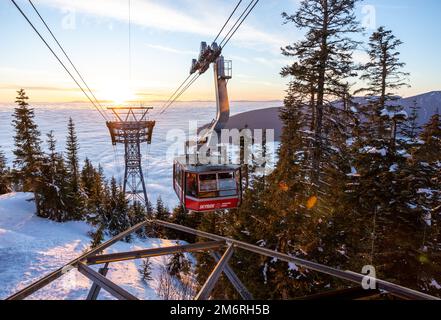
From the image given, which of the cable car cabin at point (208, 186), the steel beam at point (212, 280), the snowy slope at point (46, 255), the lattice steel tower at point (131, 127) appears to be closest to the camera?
the steel beam at point (212, 280)

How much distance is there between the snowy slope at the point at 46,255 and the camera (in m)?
17.0

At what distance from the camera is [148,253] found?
15.7ft

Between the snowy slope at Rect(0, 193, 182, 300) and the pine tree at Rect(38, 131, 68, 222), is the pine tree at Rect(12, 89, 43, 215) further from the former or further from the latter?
the snowy slope at Rect(0, 193, 182, 300)

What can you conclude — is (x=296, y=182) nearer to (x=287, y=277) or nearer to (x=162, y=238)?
(x=287, y=277)

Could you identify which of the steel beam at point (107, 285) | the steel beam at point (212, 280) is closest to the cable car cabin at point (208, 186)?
the steel beam at point (212, 280)

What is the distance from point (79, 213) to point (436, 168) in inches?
1546

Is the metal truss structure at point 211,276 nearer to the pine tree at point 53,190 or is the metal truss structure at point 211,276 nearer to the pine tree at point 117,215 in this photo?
the pine tree at point 117,215

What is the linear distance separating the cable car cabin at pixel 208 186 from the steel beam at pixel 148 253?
25.3 ft

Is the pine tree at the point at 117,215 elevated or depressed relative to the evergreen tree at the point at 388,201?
depressed

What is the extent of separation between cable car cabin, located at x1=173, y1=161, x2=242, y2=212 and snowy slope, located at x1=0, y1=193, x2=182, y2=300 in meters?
7.55

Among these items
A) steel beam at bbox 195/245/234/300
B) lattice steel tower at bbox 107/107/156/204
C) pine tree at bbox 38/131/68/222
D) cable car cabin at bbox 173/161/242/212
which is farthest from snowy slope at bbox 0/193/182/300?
steel beam at bbox 195/245/234/300

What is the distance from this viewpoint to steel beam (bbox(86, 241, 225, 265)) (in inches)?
177
